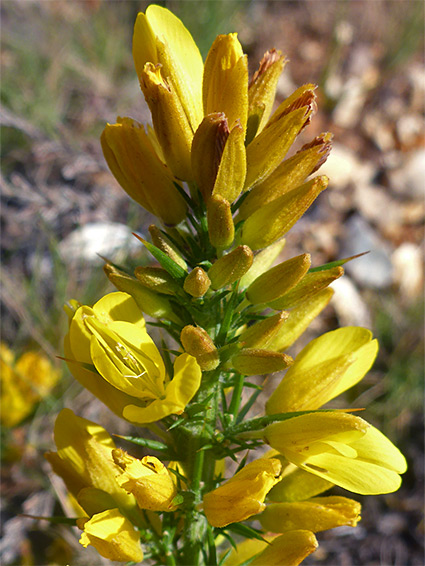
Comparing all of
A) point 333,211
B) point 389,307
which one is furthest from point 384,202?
point 389,307

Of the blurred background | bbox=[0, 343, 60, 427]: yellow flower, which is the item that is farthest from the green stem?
bbox=[0, 343, 60, 427]: yellow flower

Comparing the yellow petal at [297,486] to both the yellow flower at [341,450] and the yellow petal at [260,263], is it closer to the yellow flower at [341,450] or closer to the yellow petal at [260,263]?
the yellow flower at [341,450]

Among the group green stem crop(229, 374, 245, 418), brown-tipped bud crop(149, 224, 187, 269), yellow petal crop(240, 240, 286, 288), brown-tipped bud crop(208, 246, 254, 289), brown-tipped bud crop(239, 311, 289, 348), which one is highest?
brown-tipped bud crop(149, 224, 187, 269)

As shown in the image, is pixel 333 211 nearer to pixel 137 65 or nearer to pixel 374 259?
pixel 374 259

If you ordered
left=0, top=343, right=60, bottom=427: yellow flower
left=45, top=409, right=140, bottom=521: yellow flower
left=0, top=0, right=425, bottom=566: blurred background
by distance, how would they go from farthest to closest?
left=0, top=0, right=425, bottom=566: blurred background → left=0, top=343, right=60, bottom=427: yellow flower → left=45, top=409, right=140, bottom=521: yellow flower

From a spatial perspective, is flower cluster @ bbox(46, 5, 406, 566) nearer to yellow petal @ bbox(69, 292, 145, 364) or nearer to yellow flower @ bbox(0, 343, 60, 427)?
yellow petal @ bbox(69, 292, 145, 364)

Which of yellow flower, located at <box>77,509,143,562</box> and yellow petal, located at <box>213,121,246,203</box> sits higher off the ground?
yellow petal, located at <box>213,121,246,203</box>

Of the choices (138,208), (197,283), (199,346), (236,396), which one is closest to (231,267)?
(197,283)

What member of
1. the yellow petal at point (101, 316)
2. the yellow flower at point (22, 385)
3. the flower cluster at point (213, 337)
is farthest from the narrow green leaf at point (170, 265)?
Result: the yellow flower at point (22, 385)

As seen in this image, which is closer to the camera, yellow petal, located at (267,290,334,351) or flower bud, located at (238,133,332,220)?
flower bud, located at (238,133,332,220)

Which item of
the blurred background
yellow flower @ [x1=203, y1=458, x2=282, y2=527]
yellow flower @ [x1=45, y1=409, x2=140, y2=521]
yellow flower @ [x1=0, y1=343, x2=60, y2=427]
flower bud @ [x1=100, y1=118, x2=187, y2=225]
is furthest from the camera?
the blurred background
